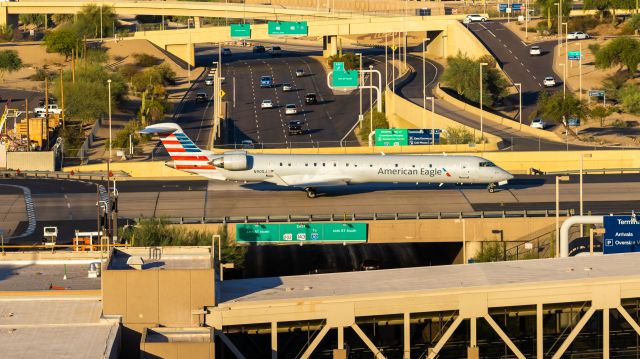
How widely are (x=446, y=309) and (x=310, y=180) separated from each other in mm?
40374

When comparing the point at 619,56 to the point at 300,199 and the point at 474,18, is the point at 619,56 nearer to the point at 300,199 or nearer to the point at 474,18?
the point at 474,18

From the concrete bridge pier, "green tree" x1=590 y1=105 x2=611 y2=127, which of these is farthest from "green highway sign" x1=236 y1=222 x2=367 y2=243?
the concrete bridge pier

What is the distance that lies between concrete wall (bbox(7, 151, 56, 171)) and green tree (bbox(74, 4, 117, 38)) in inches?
3360

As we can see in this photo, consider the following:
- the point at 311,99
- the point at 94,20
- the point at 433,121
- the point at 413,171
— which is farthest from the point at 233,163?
the point at 94,20

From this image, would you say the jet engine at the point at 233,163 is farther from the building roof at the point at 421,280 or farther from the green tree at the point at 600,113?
the green tree at the point at 600,113

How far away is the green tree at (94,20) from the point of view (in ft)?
628

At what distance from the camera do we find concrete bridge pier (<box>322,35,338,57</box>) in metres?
179

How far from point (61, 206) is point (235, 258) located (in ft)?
60.2

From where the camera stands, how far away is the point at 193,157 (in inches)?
3509

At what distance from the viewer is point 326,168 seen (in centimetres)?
8856

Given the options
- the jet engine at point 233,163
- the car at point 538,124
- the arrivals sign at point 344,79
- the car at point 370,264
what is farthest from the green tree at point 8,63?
the car at point 370,264

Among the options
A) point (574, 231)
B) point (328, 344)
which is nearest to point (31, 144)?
point (574, 231)

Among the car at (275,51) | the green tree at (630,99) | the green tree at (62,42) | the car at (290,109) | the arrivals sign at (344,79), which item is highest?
the green tree at (62,42)

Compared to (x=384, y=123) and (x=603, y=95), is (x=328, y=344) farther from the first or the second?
(x=603, y=95)
